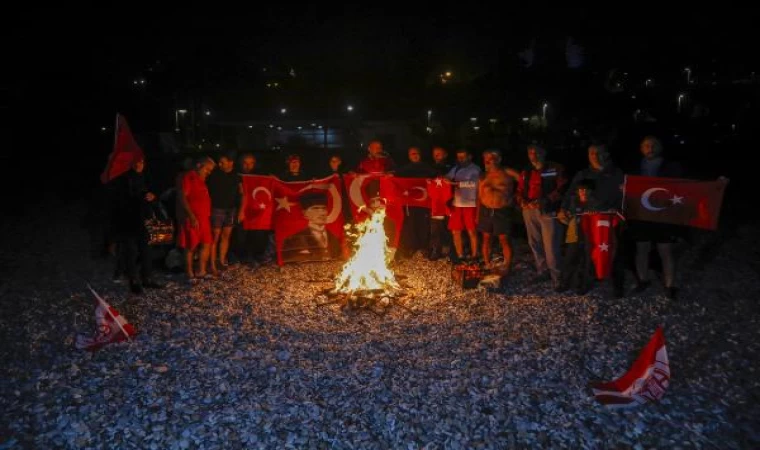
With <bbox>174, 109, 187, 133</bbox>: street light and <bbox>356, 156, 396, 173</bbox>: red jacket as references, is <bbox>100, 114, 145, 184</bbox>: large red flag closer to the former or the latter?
<bbox>356, 156, 396, 173</bbox>: red jacket

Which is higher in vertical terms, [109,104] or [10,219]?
[109,104]

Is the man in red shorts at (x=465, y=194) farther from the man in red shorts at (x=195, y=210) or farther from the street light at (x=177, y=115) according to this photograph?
the street light at (x=177, y=115)

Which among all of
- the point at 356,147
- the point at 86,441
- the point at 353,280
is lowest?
the point at 86,441

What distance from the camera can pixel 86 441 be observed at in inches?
177

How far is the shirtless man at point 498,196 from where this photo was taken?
8.67m

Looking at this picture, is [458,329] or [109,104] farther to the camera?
[109,104]

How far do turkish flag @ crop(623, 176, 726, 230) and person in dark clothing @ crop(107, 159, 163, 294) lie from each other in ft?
22.7

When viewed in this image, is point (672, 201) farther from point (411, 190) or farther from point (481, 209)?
point (411, 190)

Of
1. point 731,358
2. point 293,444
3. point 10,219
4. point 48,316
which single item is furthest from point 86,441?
point 10,219

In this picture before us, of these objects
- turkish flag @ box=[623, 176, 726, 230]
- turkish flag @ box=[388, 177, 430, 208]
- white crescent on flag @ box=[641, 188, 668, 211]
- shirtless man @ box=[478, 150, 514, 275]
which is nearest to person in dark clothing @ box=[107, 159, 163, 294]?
turkish flag @ box=[388, 177, 430, 208]

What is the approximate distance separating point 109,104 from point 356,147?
17663 millimetres

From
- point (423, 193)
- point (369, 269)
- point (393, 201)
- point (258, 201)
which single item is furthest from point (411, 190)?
point (258, 201)

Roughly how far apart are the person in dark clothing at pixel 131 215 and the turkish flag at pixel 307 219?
2.21 metres

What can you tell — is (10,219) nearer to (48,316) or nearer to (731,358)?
(48,316)
